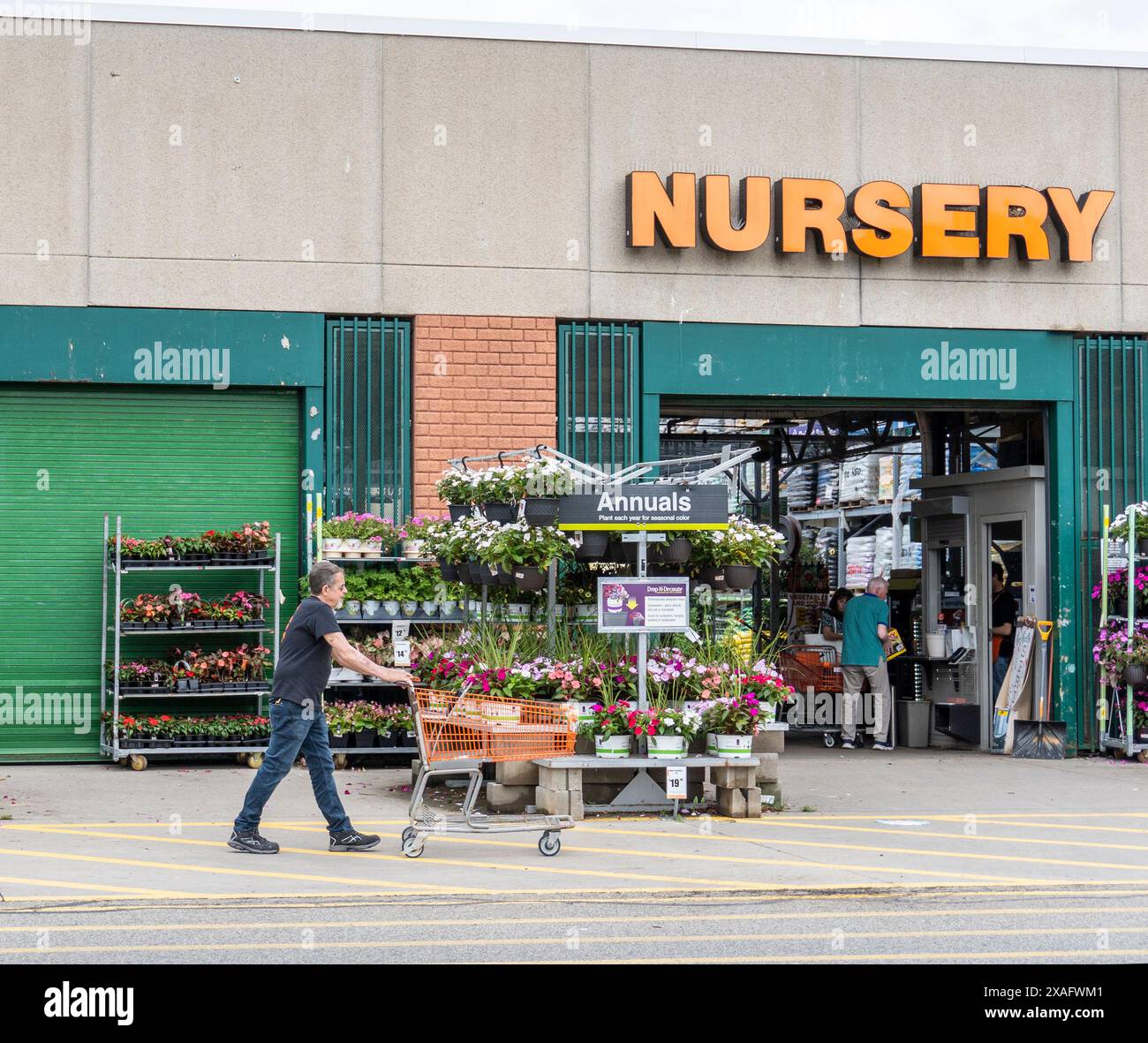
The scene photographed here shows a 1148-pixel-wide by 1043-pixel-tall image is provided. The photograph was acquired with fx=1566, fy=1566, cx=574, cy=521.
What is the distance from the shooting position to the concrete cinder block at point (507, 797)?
39.5 feet

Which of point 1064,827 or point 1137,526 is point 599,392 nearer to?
point 1137,526

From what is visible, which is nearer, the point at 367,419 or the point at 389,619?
the point at 389,619

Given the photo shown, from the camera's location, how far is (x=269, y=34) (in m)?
15.8

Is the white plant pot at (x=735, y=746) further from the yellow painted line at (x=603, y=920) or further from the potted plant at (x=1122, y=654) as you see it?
the potted plant at (x=1122, y=654)

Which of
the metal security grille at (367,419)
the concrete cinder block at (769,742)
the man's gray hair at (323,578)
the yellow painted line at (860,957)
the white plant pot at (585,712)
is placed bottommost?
the yellow painted line at (860,957)

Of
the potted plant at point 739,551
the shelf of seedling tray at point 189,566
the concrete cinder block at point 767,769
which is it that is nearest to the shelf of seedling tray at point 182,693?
the shelf of seedling tray at point 189,566

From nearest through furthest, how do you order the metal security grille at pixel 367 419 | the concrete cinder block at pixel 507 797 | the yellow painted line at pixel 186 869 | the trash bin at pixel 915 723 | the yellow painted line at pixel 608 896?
the yellow painted line at pixel 608 896, the yellow painted line at pixel 186 869, the concrete cinder block at pixel 507 797, the metal security grille at pixel 367 419, the trash bin at pixel 915 723

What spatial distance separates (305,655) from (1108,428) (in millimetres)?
10743

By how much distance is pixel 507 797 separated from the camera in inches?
476

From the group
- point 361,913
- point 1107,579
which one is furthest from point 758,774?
point 1107,579

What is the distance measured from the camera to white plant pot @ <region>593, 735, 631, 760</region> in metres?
11.8

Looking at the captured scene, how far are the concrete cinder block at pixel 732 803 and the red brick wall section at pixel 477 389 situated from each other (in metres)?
5.15

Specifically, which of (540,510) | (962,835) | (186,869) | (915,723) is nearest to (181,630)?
(540,510)

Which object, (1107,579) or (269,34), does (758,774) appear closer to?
(1107,579)
